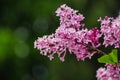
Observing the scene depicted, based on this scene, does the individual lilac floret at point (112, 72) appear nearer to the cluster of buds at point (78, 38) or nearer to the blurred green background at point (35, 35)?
the cluster of buds at point (78, 38)

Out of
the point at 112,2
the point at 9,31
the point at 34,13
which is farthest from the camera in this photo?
the point at 34,13

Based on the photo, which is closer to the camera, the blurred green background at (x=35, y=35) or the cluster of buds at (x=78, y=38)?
the cluster of buds at (x=78, y=38)

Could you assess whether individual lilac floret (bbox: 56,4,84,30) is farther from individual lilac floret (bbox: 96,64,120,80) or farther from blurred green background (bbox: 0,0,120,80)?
blurred green background (bbox: 0,0,120,80)

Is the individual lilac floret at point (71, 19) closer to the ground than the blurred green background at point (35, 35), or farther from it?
closer to the ground

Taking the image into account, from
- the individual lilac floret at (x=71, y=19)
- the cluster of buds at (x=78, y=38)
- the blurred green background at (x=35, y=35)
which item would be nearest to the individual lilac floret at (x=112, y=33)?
the cluster of buds at (x=78, y=38)

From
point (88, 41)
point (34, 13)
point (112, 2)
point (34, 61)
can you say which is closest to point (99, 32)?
point (88, 41)

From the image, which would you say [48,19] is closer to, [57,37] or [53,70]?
[53,70]

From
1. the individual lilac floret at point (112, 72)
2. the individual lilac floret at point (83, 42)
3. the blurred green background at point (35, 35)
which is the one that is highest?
the blurred green background at point (35, 35)

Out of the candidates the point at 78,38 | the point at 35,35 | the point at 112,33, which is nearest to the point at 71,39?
the point at 78,38
